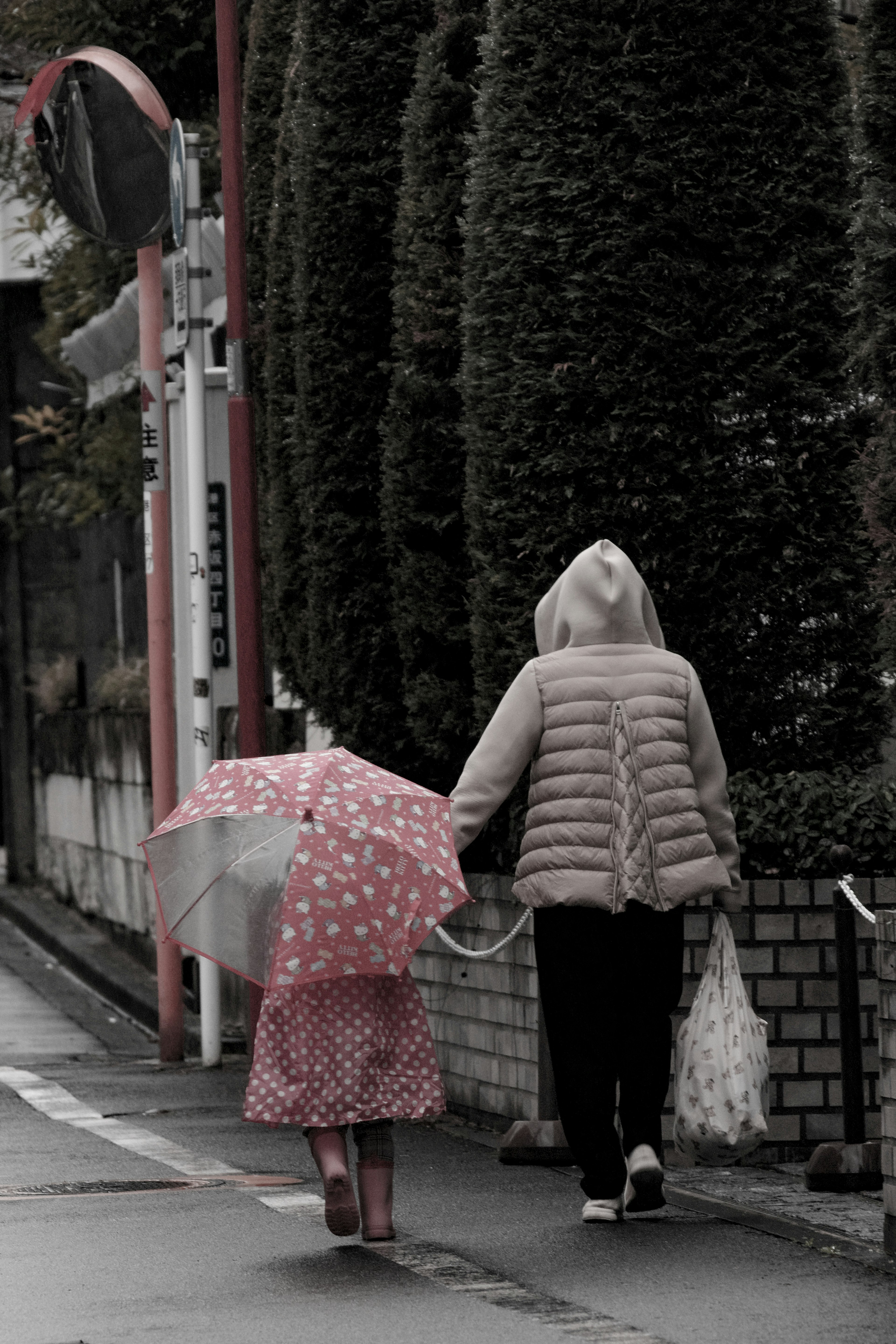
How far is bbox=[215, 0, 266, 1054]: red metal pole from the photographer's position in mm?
10719

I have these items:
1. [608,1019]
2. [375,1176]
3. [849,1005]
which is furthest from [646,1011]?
[375,1176]

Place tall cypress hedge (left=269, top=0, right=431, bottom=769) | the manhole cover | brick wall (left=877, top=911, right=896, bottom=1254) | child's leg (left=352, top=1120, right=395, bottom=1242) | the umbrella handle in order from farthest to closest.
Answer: tall cypress hedge (left=269, top=0, right=431, bottom=769) < the umbrella handle < the manhole cover < child's leg (left=352, top=1120, right=395, bottom=1242) < brick wall (left=877, top=911, right=896, bottom=1254)

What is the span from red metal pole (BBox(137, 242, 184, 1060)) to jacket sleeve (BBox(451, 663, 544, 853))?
214 inches

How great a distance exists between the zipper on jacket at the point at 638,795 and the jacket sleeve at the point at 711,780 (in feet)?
0.80

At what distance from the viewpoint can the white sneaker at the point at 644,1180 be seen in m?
6.12

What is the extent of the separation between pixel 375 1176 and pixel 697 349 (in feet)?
10.4

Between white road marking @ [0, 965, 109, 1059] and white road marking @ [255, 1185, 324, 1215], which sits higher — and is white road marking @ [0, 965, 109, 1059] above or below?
below

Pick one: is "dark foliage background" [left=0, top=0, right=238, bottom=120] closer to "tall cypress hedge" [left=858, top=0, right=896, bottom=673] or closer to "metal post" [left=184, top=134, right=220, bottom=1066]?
"metal post" [left=184, top=134, right=220, bottom=1066]

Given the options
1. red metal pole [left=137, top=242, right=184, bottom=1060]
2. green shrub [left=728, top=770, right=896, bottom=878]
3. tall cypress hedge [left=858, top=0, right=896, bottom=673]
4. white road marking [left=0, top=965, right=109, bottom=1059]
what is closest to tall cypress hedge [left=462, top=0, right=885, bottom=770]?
green shrub [left=728, top=770, right=896, bottom=878]

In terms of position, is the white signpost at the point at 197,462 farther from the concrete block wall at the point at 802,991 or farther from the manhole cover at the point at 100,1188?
the concrete block wall at the point at 802,991

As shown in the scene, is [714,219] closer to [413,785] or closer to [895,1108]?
[413,785]

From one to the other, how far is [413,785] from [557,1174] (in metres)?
1.95

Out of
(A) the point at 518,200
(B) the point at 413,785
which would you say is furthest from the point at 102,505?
(B) the point at 413,785

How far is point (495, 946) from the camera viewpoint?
809 centimetres
